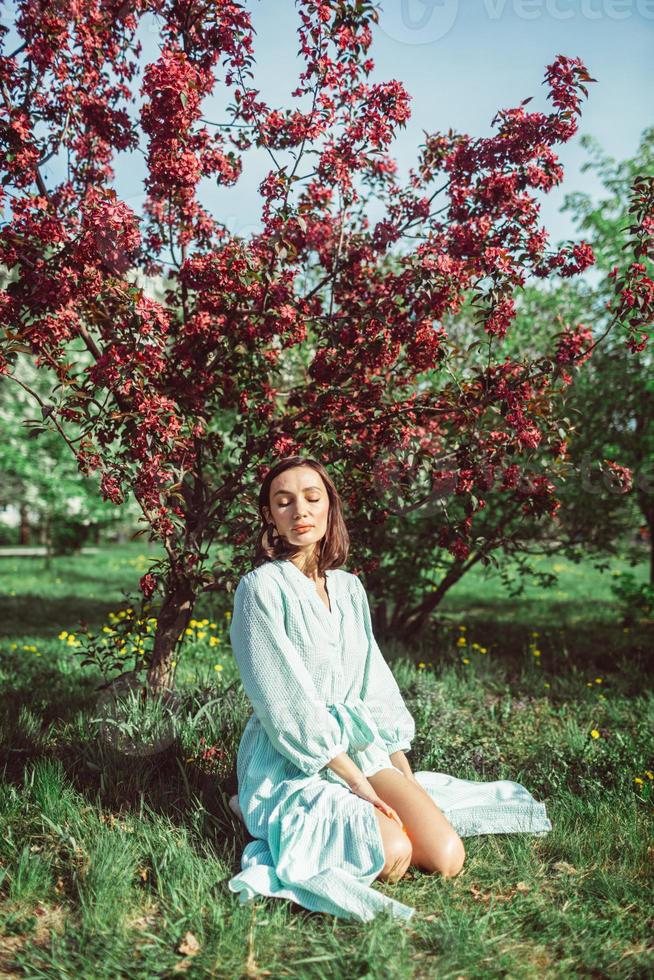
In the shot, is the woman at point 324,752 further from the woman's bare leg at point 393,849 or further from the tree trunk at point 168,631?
the tree trunk at point 168,631

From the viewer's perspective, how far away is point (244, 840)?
2752 mm

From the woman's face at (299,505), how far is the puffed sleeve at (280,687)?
281 mm

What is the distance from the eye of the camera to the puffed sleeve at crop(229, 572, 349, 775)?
2564 millimetres

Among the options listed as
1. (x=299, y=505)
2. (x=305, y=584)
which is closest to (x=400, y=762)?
(x=305, y=584)

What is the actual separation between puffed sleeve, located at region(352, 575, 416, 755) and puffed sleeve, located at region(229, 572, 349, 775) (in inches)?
10.3

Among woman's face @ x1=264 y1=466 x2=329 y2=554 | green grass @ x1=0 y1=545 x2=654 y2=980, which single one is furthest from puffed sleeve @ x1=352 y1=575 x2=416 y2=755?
green grass @ x1=0 y1=545 x2=654 y2=980

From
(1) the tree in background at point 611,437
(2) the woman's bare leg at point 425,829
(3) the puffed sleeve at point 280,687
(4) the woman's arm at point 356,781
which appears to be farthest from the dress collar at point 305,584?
(1) the tree in background at point 611,437

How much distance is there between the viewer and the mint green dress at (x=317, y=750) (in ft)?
7.86

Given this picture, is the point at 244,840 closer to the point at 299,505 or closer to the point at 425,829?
the point at 425,829

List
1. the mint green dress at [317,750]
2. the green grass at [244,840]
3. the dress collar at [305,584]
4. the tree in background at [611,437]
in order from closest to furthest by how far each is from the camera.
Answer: the green grass at [244,840] < the mint green dress at [317,750] < the dress collar at [305,584] < the tree in background at [611,437]

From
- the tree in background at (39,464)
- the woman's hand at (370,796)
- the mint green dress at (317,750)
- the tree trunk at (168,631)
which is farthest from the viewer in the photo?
the tree in background at (39,464)

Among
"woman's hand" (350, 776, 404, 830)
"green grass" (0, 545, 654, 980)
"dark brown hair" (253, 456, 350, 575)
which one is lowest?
"green grass" (0, 545, 654, 980)

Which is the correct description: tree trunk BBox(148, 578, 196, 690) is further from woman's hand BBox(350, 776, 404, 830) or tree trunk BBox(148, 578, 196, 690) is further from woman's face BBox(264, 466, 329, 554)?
woman's hand BBox(350, 776, 404, 830)

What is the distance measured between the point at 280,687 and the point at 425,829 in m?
0.73
